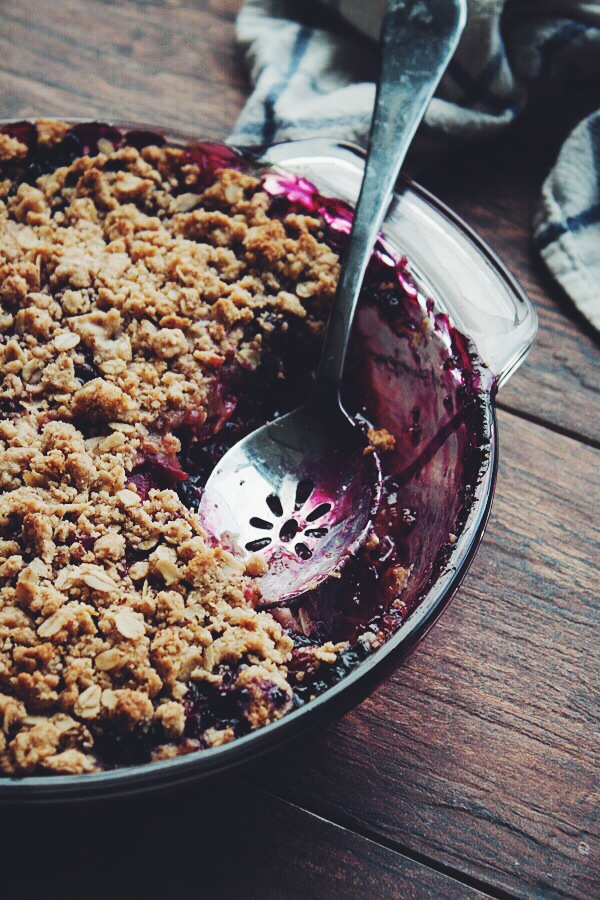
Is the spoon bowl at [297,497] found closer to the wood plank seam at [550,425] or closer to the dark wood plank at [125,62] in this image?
the wood plank seam at [550,425]

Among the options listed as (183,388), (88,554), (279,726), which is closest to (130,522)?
(88,554)

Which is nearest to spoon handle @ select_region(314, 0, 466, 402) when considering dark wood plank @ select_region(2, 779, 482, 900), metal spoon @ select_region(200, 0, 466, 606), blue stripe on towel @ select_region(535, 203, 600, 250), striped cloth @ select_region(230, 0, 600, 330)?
metal spoon @ select_region(200, 0, 466, 606)

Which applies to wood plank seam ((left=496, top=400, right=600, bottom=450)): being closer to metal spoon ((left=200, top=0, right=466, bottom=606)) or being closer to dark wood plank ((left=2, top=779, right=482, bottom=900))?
metal spoon ((left=200, top=0, right=466, bottom=606))

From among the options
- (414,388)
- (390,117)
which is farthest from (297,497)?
(390,117)

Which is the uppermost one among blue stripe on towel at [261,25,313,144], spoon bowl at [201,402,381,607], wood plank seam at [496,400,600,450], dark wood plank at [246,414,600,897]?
blue stripe on towel at [261,25,313,144]

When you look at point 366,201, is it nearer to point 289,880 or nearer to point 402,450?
point 402,450
